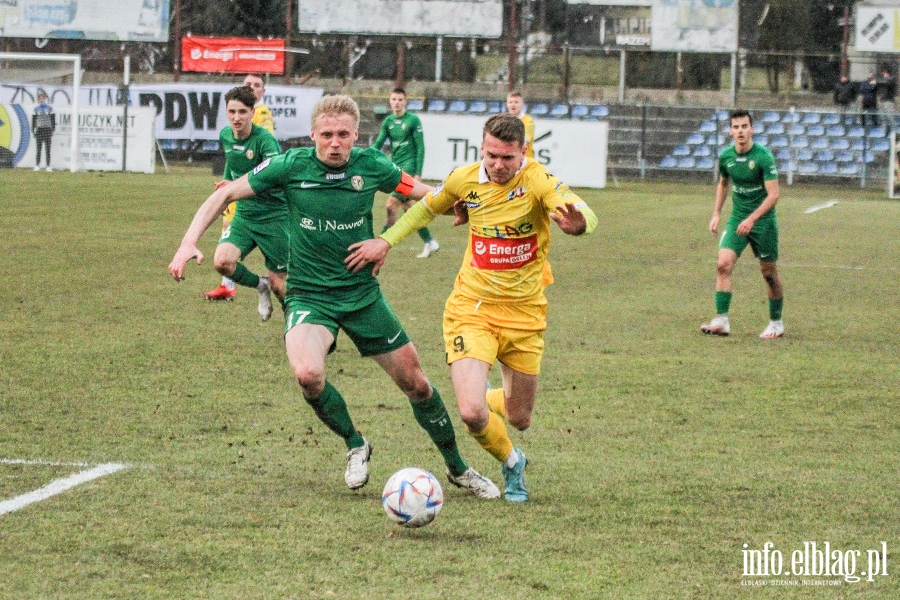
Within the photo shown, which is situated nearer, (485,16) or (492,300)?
(492,300)

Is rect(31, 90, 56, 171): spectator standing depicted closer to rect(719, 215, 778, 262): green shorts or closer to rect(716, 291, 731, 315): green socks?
rect(719, 215, 778, 262): green shorts

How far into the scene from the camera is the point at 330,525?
5449 mm

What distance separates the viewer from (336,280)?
242 inches

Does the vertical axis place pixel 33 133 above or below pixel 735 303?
above

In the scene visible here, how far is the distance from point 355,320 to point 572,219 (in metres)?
1.22

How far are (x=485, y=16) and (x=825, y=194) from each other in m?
13.0

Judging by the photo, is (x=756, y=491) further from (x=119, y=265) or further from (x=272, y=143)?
(x=119, y=265)

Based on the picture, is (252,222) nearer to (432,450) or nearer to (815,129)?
(432,450)

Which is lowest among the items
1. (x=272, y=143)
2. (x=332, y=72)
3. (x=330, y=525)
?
(x=330, y=525)

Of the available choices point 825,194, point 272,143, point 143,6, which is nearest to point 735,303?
point 272,143

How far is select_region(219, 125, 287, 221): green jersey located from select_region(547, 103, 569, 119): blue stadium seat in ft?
85.3

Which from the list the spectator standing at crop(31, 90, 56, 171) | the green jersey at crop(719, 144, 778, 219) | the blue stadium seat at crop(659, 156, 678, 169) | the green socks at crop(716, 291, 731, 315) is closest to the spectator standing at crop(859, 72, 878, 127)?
the blue stadium seat at crop(659, 156, 678, 169)

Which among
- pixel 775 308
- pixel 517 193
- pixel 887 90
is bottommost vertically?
pixel 775 308

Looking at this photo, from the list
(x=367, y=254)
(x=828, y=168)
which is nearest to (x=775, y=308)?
(x=367, y=254)
